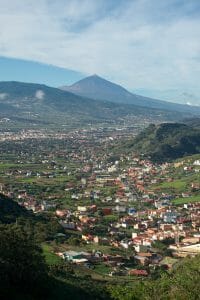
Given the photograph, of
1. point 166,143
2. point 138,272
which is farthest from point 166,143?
point 138,272

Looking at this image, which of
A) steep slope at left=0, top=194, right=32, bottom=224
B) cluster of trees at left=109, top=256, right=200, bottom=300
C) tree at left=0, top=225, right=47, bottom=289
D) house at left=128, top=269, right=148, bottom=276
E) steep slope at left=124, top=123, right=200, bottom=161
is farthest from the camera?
steep slope at left=124, top=123, right=200, bottom=161

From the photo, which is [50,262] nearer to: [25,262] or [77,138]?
[25,262]

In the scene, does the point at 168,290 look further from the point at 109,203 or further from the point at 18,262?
the point at 109,203

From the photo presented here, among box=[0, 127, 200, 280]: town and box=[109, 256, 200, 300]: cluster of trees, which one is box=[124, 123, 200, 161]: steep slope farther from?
box=[109, 256, 200, 300]: cluster of trees

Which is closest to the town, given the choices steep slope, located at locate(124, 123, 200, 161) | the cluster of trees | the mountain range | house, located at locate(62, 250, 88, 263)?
house, located at locate(62, 250, 88, 263)

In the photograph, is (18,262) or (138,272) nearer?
(18,262)

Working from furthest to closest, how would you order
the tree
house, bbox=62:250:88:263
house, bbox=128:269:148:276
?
house, bbox=62:250:88:263
house, bbox=128:269:148:276
the tree

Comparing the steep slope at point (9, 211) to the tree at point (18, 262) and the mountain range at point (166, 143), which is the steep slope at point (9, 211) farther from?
the mountain range at point (166, 143)

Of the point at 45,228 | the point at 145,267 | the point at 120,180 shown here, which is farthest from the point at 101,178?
the point at 145,267
